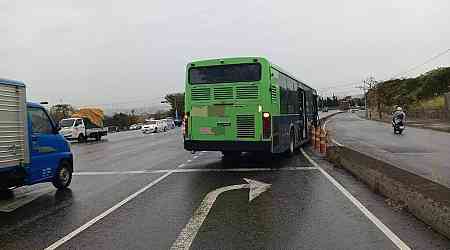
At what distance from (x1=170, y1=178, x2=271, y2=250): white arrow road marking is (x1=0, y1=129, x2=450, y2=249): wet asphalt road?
9cm

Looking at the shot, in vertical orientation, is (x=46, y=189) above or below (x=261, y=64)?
below

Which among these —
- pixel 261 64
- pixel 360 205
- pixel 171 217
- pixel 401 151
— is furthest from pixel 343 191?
pixel 401 151

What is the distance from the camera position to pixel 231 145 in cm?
1434

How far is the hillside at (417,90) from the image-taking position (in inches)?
2707

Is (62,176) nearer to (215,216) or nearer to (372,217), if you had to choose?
(215,216)

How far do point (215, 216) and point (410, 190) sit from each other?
3.26 m

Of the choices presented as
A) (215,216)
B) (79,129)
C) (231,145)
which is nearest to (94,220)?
(215,216)

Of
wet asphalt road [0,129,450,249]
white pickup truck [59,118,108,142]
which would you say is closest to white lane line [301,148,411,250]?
wet asphalt road [0,129,450,249]

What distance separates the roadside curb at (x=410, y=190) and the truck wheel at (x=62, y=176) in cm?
691

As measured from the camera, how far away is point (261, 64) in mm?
14211

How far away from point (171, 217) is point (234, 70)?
755 cm

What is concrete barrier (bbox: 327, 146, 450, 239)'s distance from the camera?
21.7ft

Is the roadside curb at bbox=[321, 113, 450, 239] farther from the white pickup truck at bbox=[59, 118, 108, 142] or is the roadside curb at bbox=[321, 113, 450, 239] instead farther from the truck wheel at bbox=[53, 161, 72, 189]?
the white pickup truck at bbox=[59, 118, 108, 142]

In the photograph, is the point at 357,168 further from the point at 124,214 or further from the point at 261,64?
the point at 124,214
